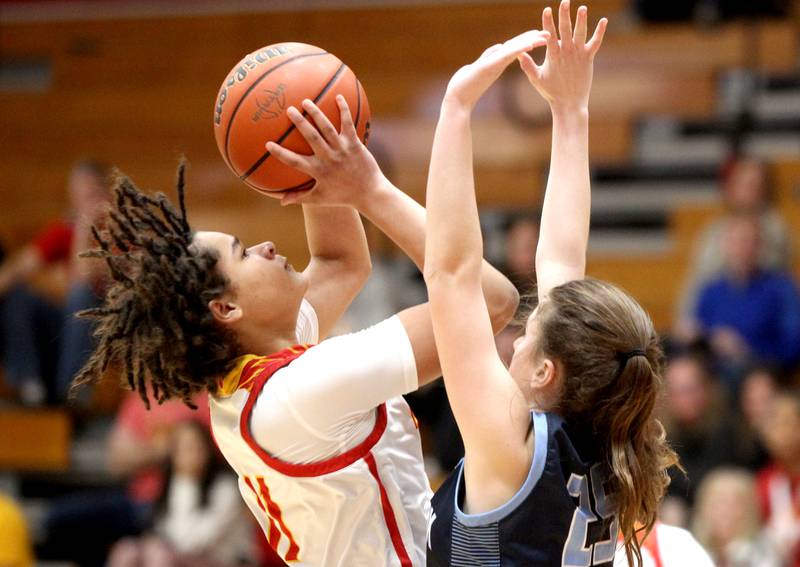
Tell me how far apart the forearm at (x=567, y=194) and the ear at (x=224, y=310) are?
624 mm

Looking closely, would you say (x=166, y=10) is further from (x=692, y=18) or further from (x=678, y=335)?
(x=678, y=335)

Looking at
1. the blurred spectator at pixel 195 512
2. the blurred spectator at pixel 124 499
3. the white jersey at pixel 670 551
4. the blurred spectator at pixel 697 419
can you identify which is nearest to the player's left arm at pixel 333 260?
the white jersey at pixel 670 551

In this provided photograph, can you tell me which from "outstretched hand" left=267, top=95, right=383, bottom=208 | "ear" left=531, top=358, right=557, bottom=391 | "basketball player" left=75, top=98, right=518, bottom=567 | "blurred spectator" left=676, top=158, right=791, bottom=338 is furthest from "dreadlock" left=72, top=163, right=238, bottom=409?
"blurred spectator" left=676, top=158, right=791, bottom=338

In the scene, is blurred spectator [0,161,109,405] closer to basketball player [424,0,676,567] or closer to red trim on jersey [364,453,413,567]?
red trim on jersey [364,453,413,567]

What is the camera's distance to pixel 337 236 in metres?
3.05

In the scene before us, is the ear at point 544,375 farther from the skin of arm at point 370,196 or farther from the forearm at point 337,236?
the forearm at point 337,236

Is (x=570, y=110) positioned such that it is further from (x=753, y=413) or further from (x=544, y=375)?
(x=753, y=413)

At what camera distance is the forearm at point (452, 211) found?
2.35m

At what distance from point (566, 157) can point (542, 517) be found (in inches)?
33.1

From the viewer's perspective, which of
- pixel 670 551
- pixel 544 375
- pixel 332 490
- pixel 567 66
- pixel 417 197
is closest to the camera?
pixel 544 375

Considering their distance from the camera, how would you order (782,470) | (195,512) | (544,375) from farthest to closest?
(195,512) → (782,470) → (544,375)

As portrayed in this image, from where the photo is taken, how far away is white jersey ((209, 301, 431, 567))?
243 cm

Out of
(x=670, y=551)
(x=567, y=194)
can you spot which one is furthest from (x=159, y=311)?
(x=670, y=551)

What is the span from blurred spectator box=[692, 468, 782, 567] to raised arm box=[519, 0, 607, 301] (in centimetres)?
300
